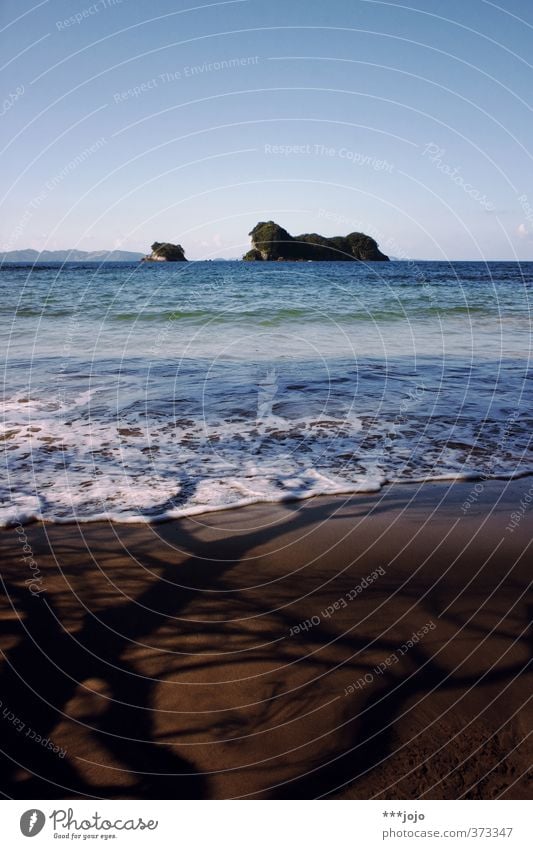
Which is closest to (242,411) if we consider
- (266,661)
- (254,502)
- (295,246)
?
(254,502)

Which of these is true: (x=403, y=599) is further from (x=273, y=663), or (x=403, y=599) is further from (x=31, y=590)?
(x=31, y=590)

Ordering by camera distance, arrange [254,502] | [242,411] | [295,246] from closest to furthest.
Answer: [254,502] < [242,411] < [295,246]

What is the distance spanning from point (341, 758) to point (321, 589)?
1.22 meters

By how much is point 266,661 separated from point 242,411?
5.17 meters

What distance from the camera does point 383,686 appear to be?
2.78m

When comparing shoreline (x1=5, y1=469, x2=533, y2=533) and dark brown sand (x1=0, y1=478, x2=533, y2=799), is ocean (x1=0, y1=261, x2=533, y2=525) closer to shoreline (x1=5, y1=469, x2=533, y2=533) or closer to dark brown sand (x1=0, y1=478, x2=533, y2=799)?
shoreline (x1=5, y1=469, x2=533, y2=533)

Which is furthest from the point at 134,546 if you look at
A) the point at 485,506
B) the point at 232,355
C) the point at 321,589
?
the point at 232,355

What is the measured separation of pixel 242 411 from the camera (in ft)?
25.8

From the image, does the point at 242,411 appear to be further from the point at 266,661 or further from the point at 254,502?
the point at 266,661

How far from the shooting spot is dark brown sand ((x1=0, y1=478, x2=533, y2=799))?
2373 millimetres

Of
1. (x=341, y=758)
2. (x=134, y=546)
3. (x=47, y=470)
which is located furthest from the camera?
(x=47, y=470)

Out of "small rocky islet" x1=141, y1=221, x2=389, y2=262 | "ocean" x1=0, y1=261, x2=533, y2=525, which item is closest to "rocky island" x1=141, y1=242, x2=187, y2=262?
"small rocky islet" x1=141, y1=221, x2=389, y2=262

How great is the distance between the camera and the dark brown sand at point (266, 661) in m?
2.37

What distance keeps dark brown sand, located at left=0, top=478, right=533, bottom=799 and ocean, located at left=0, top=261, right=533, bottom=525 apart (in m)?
0.87
